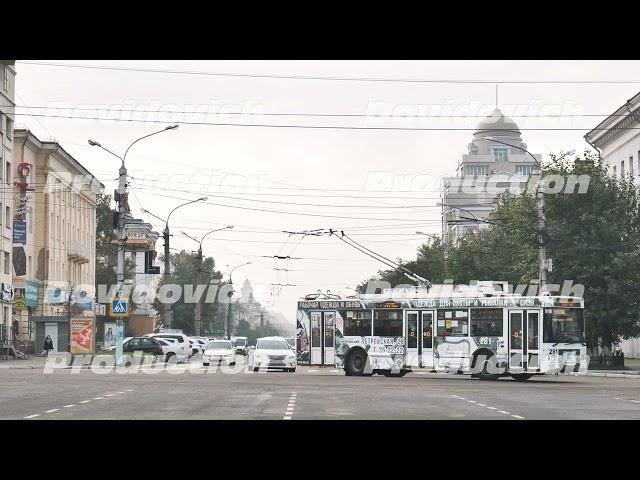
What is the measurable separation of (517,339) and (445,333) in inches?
106

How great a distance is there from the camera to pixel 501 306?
4097 cm

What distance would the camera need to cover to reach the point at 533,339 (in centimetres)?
4025

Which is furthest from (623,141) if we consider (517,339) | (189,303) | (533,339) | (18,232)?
(189,303)

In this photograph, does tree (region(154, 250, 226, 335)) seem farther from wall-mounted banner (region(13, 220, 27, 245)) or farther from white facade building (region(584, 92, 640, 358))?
white facade building (region(584, 92, 640, 358))

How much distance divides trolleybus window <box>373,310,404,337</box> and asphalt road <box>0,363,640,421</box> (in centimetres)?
208

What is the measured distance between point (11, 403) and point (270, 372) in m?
22.6

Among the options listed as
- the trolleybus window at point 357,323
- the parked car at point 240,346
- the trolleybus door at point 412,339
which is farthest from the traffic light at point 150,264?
the parked car at point 240,346

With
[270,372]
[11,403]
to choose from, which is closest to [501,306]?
[270,372]

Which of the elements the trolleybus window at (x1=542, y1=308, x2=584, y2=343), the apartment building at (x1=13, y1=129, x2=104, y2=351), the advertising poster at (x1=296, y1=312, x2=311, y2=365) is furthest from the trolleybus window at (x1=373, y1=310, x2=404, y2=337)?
the apartment building at (x1=13, y1=129, x2=104, y2=351)

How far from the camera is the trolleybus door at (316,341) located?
44.2 m

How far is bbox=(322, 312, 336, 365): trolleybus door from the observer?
145ft

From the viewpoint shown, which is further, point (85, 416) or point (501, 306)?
point (501, 306)

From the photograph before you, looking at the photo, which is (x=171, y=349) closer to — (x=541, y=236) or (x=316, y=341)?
(x=316, y=341)
